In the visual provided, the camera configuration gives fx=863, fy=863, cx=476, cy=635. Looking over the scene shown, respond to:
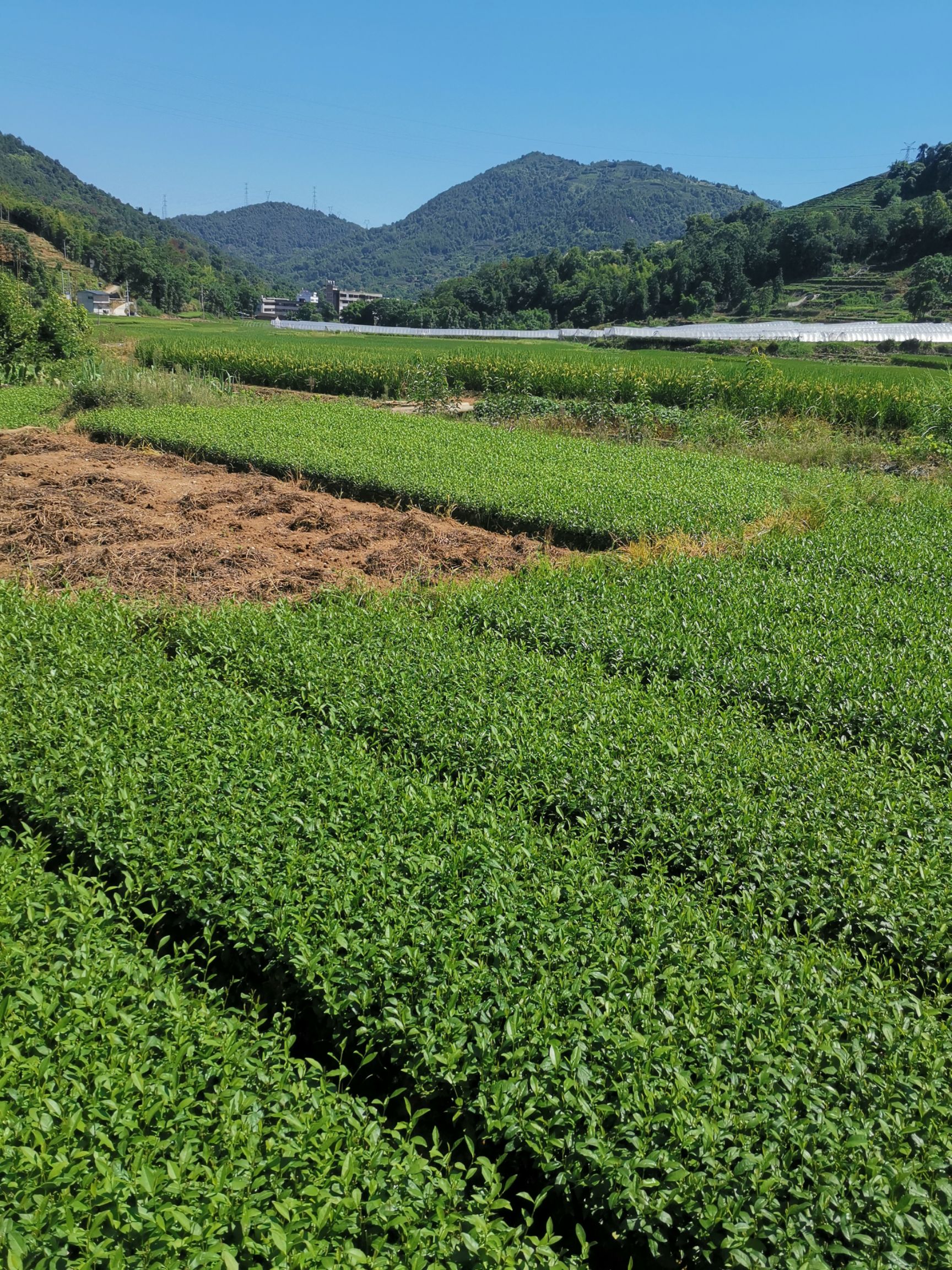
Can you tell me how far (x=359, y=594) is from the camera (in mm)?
8133

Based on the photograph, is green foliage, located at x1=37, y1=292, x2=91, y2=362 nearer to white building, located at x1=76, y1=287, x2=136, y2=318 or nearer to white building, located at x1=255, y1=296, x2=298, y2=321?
white building, located at x1=76, y1=287, x2=136, y2=318

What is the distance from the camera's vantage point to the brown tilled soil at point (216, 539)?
896 cm

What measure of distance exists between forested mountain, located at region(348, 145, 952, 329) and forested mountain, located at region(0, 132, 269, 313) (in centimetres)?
2065

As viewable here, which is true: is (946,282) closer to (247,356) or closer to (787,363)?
(787,363)

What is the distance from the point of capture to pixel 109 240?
313 ft

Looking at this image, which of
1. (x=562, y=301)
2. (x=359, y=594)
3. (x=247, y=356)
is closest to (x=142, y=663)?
(x=359, y=594)

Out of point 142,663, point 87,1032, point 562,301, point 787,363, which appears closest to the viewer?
point 87,1032

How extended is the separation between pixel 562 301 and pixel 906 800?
84.1m

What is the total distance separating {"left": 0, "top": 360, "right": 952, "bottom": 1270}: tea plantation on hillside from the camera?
2.26 m

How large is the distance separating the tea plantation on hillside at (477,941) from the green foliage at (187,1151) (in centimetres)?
1

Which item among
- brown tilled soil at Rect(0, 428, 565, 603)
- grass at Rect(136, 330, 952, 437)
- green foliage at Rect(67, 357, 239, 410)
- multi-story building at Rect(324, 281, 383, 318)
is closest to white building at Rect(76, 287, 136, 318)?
multi-story building at Rect(324, 281, 383, 318)

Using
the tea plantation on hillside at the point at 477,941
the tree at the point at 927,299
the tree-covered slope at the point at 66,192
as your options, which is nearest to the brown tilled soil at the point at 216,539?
the tea plantation on hillside at the point at 477,941

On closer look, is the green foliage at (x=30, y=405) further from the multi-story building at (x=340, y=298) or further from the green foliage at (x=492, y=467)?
the multi-story building at (x=340, y=298)

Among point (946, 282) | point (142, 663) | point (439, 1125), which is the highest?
point (946, 282)
